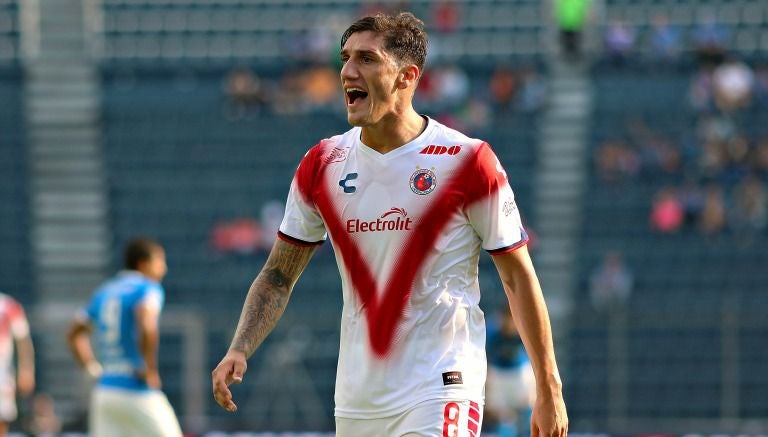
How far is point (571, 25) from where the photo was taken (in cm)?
2330

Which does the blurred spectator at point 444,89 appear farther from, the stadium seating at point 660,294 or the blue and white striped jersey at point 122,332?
the blue and white striped jersey at point 122,332

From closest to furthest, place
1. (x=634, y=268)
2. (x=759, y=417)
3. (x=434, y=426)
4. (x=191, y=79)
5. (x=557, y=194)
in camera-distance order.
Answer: (x=434, y=426) → (x=759, y=417) → (x=634, y=268) → (x=557, y=194) → (x=191, y=79)

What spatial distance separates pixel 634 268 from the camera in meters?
21.0

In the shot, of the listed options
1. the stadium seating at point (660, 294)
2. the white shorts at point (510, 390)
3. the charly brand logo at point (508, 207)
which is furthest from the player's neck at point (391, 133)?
the stadium seating at point (660, 294)

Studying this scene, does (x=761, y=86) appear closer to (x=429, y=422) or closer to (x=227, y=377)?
(x=429, y=422)

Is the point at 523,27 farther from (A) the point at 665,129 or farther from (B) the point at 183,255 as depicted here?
(B) the point at 183,255

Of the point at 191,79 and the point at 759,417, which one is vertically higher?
the point at 191,79

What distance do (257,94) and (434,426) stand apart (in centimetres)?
1896

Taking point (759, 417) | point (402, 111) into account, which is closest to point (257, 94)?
point (759, 417)

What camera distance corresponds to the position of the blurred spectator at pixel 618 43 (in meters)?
23.2

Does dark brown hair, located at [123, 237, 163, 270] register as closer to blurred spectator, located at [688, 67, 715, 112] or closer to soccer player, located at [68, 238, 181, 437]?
soccer player, located at [68, 238, 181, 437]

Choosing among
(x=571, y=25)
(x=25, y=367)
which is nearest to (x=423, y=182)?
(x=25, y=367)

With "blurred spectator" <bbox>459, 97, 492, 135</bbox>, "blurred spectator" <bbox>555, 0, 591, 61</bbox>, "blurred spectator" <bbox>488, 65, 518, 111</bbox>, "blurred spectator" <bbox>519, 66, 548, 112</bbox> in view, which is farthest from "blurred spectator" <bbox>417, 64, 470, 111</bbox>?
"blurred spectator" <bbox>555, 0, 591, 61</bbox>

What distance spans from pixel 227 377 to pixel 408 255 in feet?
2.47
